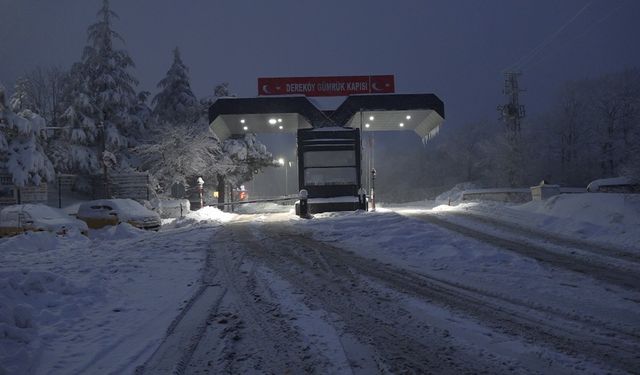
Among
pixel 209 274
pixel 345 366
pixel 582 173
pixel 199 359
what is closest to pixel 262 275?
pixel 209 274

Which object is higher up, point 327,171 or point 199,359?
point 327,171

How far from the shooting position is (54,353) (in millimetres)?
3580

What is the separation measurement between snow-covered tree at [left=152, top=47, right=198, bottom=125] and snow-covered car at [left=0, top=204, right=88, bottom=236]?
933 inches

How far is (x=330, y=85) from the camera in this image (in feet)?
72.5

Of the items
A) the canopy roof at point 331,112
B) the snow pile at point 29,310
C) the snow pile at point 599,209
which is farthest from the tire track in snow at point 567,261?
the canopy roof at point 331,112

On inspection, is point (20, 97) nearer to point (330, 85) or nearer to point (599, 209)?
point (330, 85)

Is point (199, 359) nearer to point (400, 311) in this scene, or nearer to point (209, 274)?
point (400, 311)

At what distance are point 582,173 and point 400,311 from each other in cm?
5140

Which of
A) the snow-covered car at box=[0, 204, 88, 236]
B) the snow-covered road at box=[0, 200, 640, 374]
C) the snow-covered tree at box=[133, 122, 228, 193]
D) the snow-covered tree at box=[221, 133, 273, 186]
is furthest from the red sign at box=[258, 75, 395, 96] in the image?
the snow-covered tree at box=[221, 133, 273, 186]

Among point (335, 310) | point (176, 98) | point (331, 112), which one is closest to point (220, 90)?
point (176, 98)

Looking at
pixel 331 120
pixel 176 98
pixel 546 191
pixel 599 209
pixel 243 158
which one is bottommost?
pixel 599 209

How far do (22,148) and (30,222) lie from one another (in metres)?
15.9

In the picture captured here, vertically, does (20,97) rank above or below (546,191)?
above

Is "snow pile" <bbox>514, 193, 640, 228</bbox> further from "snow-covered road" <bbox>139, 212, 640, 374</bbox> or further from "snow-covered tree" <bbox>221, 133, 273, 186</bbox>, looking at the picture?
"snow-covered tree" <bbox>221, 133, 273, 186</bbox>
